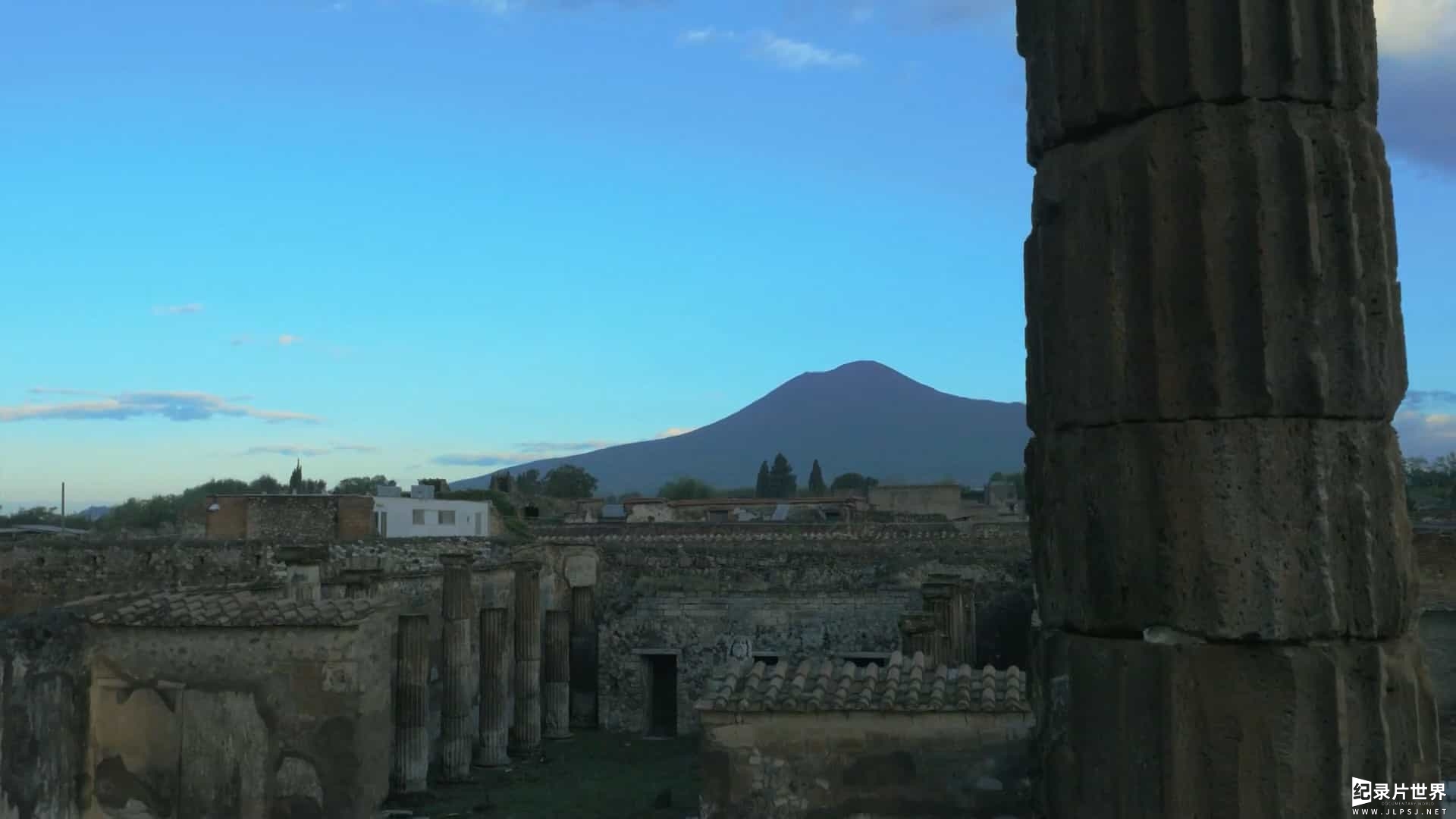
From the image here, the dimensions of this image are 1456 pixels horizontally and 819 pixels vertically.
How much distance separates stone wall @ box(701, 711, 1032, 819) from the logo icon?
19.0 ft

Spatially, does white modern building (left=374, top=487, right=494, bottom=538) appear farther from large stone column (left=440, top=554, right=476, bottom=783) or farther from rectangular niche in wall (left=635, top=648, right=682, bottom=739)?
large stone column (left=440, top=554, right=476, bottom=783)

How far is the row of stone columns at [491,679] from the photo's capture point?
17.7 metres

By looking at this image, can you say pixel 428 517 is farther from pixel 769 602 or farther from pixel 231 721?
pixel 231 721

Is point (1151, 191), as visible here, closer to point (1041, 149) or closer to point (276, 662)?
point (1041, 149)

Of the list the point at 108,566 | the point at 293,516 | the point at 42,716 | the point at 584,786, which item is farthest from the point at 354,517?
the point at 42,716

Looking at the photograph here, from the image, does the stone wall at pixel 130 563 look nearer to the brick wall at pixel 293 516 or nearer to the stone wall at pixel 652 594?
the stone wall at pixel 652 594

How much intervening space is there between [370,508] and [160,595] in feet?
59.7

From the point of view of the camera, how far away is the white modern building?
33.7 m

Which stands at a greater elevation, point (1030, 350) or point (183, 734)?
point (1030, 350)

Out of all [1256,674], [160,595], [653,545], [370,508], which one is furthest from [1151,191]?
[370,508]

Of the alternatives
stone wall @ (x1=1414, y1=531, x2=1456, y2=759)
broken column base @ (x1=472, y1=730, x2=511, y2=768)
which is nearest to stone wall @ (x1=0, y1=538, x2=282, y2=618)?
broken column base @ (x1=472, y1=730, x2=511, y2=768)

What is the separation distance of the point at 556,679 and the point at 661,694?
241 centimetres

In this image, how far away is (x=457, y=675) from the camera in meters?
20.4

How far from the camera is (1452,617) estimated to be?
68.1 ft
